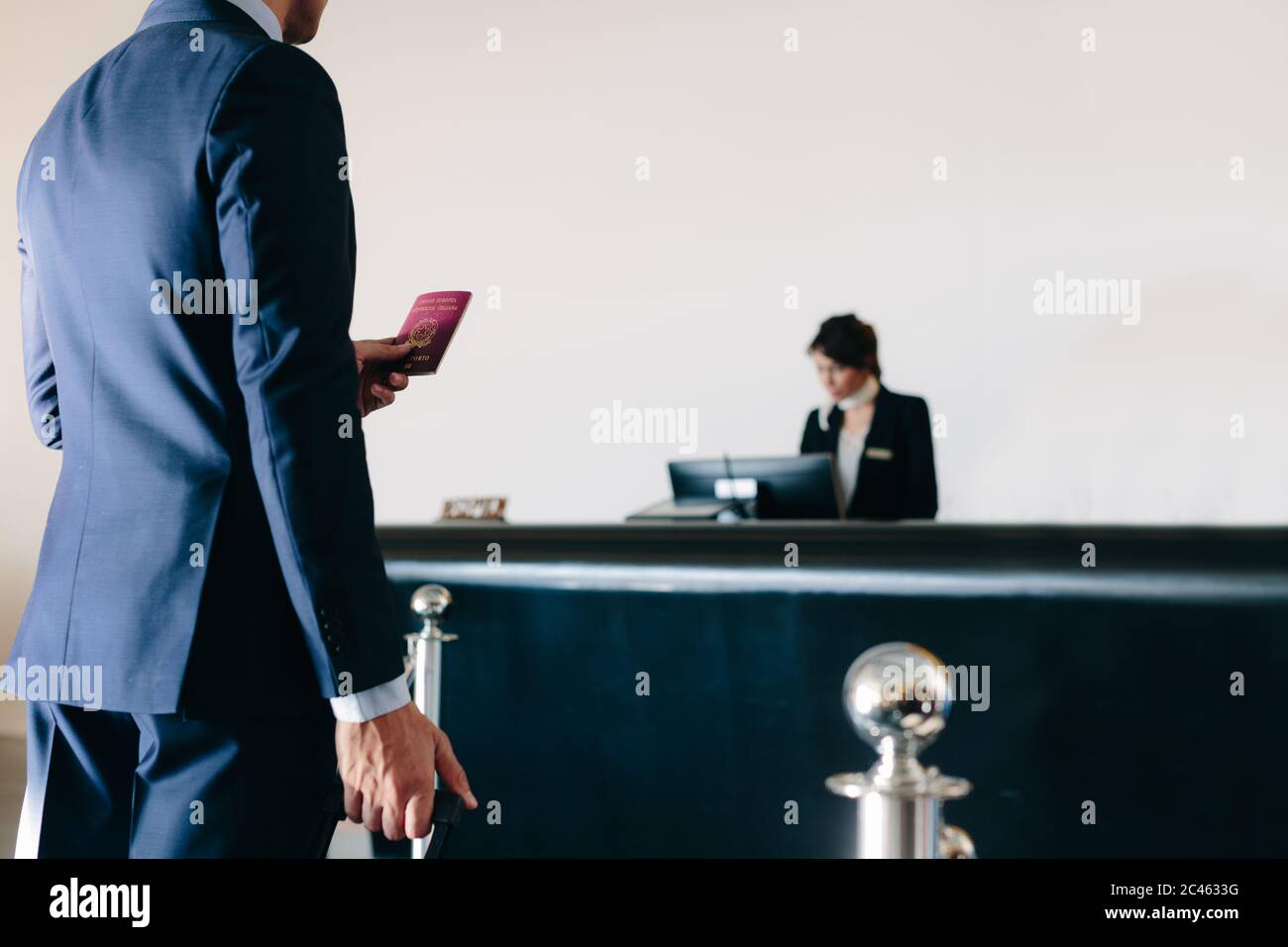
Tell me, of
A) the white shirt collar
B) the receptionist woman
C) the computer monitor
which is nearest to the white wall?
the receptionist woman

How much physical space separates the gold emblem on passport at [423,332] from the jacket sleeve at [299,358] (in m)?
0.24

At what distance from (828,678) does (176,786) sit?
1.21 metres

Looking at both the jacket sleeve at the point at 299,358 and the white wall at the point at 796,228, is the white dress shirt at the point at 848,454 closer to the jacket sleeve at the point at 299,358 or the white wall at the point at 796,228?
the white wall at the point at 796,228

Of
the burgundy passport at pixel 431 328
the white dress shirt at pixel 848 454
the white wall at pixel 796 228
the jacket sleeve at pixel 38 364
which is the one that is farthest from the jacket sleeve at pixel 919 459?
the jacket sleeve at pixel 38 364

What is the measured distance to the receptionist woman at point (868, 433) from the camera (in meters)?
3.61

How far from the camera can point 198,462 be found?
3.24 ft

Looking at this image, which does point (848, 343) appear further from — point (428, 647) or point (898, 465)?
point (428, 647)

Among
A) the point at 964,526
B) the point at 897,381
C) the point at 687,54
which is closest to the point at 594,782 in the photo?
the point at 964,526

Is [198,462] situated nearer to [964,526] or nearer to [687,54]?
[964,526]

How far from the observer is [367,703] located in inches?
39.0

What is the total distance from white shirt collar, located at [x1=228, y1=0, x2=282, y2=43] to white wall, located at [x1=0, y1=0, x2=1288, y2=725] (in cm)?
447

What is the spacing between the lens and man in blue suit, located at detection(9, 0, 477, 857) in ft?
3.17

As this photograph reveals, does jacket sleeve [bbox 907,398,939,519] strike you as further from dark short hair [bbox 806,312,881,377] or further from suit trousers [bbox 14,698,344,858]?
suit trousers [bbox 14,698,344,858]

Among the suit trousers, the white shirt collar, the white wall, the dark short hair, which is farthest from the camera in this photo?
the white wall
